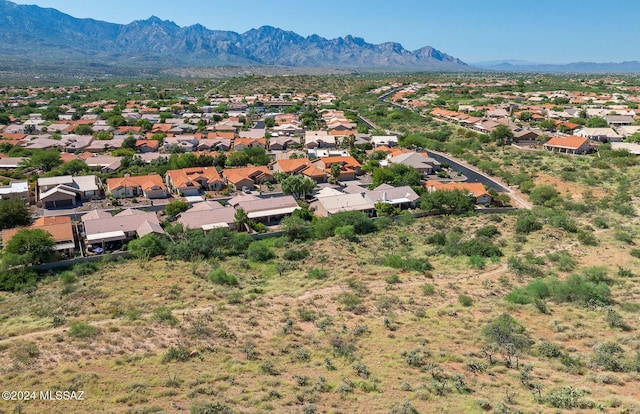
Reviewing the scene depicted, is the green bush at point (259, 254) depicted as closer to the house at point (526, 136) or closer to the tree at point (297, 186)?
the tree at point (297, 186)

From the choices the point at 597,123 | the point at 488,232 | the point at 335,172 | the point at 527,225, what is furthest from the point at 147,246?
the point at 597,123

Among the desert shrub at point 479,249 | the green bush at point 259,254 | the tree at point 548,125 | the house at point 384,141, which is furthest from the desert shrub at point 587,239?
the tree at point 548,125

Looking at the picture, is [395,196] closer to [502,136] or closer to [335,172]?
[335,172]

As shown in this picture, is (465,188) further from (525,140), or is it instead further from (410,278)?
(525,140)

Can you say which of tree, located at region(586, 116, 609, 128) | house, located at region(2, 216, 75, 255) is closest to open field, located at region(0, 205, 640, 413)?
house, located at region(2, 216, 75, 255)

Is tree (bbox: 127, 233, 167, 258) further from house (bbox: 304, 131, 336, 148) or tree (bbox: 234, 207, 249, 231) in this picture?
house (bbox: 304, 131, 336, 148)
